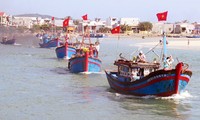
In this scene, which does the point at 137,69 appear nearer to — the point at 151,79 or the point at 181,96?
the point at 151,79

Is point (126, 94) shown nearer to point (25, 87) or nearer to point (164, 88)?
point (164, 88)

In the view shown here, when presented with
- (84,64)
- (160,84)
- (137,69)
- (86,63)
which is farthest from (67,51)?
(160,84)

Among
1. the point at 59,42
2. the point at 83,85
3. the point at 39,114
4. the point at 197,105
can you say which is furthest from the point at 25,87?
the point at 59,42

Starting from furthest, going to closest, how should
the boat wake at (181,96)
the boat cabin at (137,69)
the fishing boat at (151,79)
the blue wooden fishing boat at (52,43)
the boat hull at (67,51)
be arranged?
the blue wooden fishing boat at (52,43)
the boat hull at (67,51)
the boat cabin at (137,69)
the boat wake at (181,96)
the fishing boat at (151,79)

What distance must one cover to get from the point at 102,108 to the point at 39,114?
3.83m

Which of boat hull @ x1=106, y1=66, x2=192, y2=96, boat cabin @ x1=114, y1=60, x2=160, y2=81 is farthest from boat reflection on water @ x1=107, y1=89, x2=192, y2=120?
boat cabin @ x1=114, y1=60, x2=160, y2=81

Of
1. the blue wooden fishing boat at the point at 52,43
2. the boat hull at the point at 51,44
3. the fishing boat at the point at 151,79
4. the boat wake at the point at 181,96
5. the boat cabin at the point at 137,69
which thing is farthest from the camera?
the boat hull at the point at 51,44

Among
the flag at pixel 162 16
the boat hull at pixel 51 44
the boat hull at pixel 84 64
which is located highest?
the flag at pixel 162 16

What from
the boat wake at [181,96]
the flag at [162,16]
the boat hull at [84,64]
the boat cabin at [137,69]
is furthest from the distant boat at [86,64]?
the flag at [162,16]

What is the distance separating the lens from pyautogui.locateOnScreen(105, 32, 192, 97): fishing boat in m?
28.2

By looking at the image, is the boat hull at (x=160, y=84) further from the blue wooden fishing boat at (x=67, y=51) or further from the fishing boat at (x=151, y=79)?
the blue wooden fishing boat at (x=67, y=51)

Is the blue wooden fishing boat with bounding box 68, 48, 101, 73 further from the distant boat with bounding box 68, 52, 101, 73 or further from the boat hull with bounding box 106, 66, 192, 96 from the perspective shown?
the boat hull with bounding box 106, 66, 192, 96

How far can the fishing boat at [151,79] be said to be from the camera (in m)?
28.2

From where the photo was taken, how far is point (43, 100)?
29.3 metres
